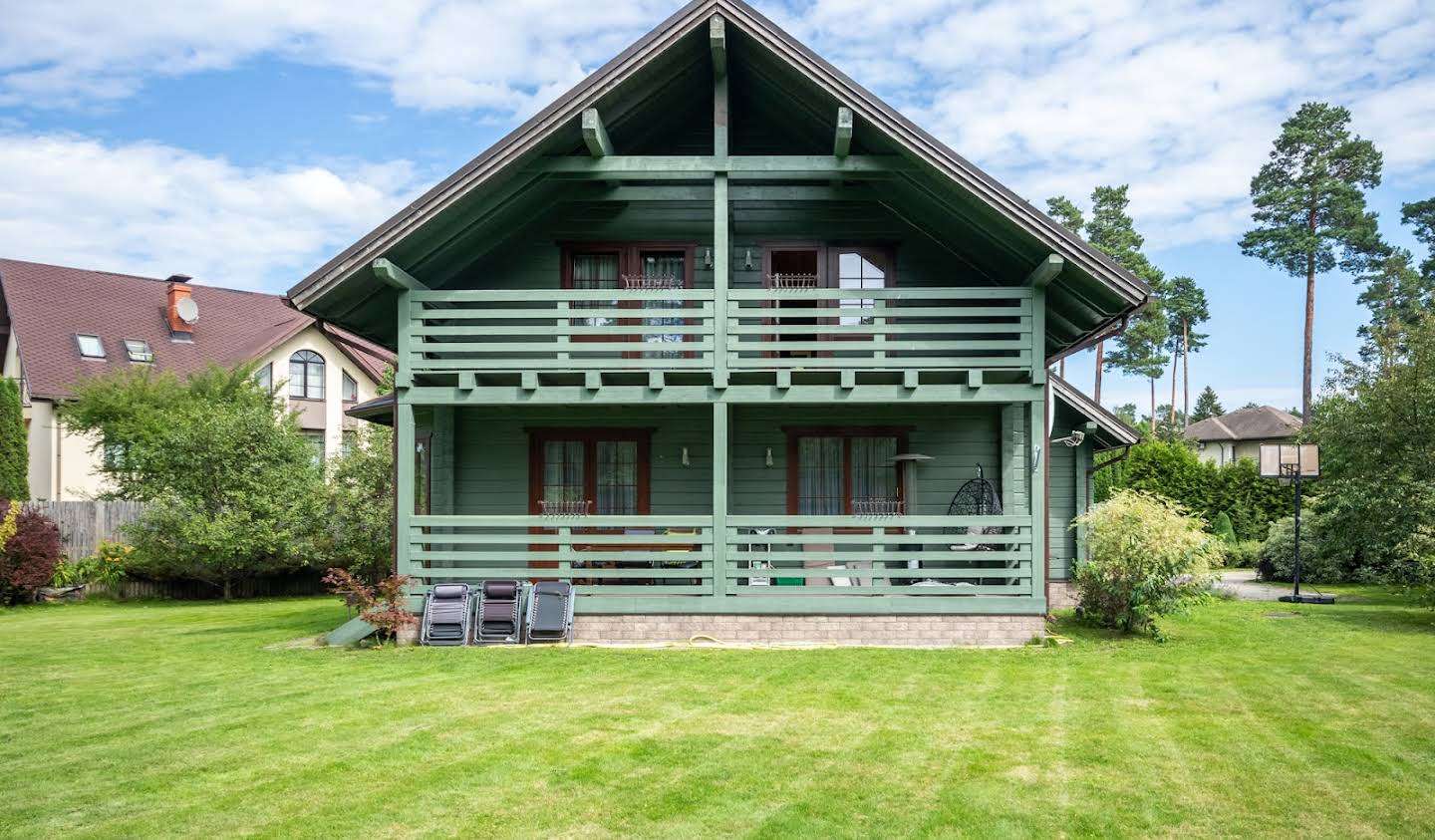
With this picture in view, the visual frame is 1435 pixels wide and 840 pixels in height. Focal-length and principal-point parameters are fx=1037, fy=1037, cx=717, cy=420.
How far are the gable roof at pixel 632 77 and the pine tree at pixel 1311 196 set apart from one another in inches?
1317

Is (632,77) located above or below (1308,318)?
below

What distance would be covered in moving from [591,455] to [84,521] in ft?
41.8

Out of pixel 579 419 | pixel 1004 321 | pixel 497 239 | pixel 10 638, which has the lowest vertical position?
pixel 10 638

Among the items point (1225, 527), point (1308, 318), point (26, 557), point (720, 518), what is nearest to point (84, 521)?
point (26, 557)

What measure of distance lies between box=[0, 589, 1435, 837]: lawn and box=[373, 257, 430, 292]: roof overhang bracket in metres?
4.27

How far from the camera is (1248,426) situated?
50594mm

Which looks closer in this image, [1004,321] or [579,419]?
[1004,321]

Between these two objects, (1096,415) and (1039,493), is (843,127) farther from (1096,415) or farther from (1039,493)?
(1096,415)

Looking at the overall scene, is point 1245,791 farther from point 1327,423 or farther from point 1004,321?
point 1327,423

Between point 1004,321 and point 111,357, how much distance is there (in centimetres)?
2811

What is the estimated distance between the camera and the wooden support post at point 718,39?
39.0 feet

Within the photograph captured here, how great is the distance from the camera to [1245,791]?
242 inches

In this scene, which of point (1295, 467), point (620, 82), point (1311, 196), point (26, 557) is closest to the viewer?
point (620, 82)

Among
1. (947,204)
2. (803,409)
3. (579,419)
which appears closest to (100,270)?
(579,419)
